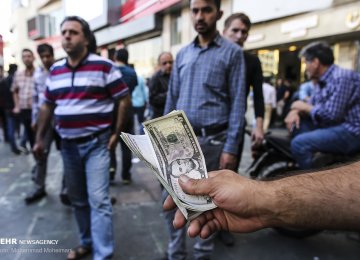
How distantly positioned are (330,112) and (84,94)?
1.99m

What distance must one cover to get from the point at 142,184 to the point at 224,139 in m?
2.44

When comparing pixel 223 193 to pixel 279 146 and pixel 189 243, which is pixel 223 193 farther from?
pixel 279 146

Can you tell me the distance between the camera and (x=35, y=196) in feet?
12.7

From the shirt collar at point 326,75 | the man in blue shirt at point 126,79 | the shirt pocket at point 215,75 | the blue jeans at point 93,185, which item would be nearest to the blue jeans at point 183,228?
the shirt pocket at point 215,75

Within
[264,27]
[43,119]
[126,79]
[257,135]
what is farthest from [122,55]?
[264,27]

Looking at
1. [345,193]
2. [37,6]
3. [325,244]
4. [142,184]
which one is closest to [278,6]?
[142,184]

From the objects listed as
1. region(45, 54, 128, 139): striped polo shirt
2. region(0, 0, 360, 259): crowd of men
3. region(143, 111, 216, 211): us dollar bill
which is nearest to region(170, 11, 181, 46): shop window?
region(0, 0, 360, 259): crowd of men

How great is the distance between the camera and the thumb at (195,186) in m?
1.17

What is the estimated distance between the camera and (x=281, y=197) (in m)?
1.14

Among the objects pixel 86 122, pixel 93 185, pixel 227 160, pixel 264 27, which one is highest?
pixel 264 27

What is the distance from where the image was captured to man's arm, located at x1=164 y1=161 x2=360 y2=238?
1.10 meters

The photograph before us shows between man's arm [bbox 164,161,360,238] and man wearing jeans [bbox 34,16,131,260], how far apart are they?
4.43 ft

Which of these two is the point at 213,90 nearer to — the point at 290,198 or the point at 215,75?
the point at 215,75

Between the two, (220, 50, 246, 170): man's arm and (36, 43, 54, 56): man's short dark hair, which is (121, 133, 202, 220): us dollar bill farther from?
(36, 43, 54, 56): man's short dark hair
